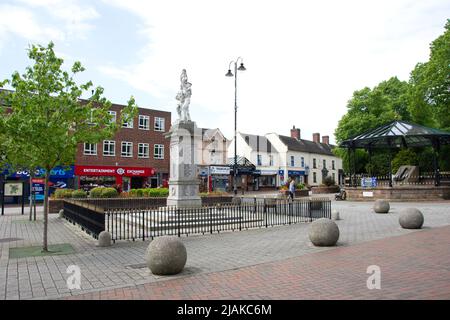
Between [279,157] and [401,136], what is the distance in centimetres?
3192

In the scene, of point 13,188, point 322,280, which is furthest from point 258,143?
point 322,280

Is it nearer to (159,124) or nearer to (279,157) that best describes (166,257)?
(159,124)

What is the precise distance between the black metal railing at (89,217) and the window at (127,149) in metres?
25.2

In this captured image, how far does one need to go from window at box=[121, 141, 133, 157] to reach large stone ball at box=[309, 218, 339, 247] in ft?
114

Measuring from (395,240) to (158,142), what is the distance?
37048 millimetres

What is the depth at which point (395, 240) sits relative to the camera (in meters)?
10.6

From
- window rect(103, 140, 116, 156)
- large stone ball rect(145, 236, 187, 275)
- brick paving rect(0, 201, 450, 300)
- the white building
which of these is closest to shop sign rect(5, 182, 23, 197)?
brick paving rect(0, 201, 450, 300)

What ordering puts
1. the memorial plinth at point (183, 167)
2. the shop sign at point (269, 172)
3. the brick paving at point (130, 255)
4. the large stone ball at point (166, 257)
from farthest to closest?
the shop sign at point (269, 172) → the memorial plinth at point (183, 167) → the large stone ball at point (166, 257) → the brick paving at point (130, 255)

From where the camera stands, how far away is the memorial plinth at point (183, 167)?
15836mm

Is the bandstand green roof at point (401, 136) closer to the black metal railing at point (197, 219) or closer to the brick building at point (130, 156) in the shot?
the black metal railing at point (197, 219)

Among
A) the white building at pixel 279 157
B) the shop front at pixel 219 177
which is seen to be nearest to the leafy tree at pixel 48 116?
the shop front at pixel 219 177

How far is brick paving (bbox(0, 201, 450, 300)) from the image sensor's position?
6.51 m

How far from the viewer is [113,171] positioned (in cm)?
4034
